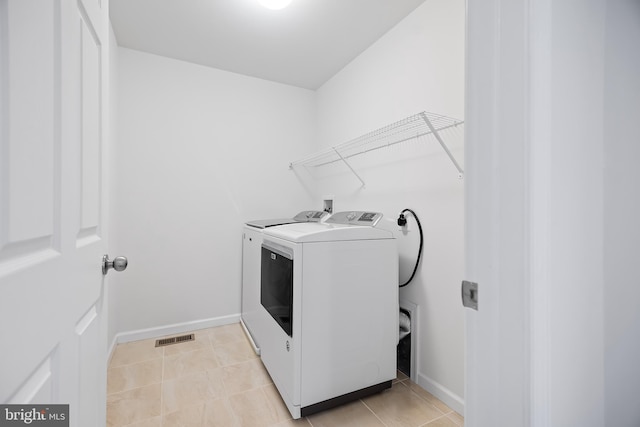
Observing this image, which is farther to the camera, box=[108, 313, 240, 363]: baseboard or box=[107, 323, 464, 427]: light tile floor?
box=[108, 313, 240, 363]: baseboard

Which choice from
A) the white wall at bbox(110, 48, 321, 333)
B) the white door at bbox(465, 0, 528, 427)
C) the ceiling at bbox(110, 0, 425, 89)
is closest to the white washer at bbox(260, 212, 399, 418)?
the white door at bbox(465, 0, 528, 427)

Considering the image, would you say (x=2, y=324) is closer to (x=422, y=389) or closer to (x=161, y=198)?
(x=422, y=389)

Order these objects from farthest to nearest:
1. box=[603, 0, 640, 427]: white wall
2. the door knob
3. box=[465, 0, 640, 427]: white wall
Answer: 1. the door knob
2. box=[603, 0, 640, 427]: white wall
3. box=[465, 0, 640, 427]: white wall

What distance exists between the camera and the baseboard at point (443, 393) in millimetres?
1581

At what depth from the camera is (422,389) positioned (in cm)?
181

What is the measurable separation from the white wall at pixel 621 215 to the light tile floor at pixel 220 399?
1009 millimetres

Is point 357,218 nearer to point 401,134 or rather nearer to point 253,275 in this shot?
point 401,134

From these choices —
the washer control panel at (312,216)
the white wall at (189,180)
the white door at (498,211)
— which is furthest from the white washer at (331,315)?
the white wall at (189,180)

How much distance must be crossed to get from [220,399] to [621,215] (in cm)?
203

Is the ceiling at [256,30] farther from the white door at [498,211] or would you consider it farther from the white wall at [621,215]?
the white door at [498,211]

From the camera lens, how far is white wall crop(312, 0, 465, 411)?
5.31 ft

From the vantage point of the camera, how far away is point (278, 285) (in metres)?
1.73

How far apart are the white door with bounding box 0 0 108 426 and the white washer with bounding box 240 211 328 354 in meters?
1.35

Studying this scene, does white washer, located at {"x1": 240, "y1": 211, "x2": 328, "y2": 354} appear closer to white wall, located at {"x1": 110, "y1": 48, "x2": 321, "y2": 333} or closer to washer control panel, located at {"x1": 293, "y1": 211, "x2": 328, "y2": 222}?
washer control panel, located at {"x1": 293, "y1": 211, "x2": 328, "y2": 222}
